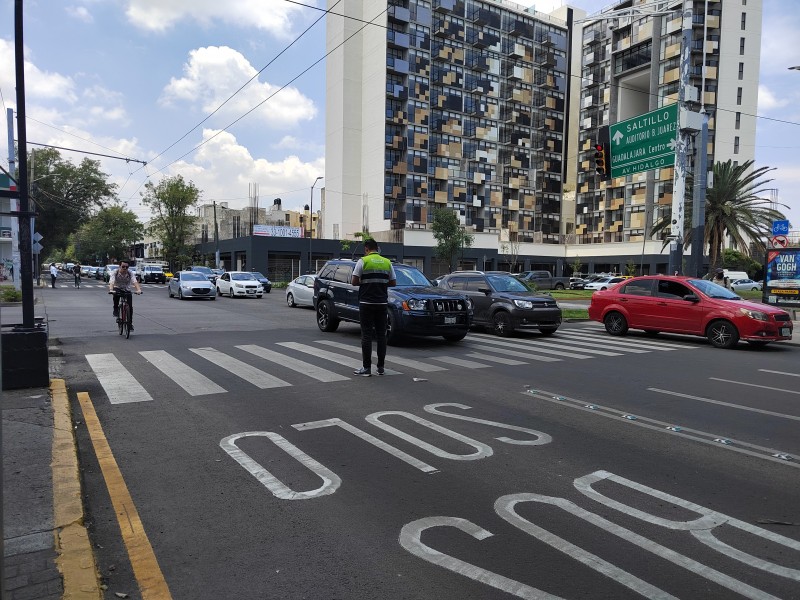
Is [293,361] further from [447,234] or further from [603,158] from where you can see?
[447,234]

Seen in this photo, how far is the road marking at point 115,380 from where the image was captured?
732cm

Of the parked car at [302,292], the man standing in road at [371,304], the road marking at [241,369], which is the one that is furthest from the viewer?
the parked car at [302,292]

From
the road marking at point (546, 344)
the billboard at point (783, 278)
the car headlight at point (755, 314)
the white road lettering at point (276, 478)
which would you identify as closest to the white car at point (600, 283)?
the billboard at point (783, 278)

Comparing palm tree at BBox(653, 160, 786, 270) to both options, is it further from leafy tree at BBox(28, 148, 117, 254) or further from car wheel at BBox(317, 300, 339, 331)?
leafy tree at BBox(28, 148, 117, 254)

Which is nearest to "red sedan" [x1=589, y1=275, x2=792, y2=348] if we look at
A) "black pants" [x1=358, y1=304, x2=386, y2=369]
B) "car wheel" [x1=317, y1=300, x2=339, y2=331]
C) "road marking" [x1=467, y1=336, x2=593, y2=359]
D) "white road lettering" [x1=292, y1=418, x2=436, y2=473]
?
"road marking" [x1=467, y1=336, x2=593, y2=359]

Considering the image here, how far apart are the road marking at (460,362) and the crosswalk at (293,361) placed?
0.06 ft

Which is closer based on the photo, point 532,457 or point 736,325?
point 532,457

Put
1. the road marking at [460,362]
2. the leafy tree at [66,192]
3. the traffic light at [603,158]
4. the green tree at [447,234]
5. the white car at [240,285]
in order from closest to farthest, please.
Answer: the road marking at [460,362], the traffic light at [603,158], the white car at [240,285], the green tree at [447,234], the leafy tree at [66,192]

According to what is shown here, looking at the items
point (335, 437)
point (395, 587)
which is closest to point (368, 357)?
point (335, 437)

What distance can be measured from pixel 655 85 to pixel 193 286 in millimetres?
59478

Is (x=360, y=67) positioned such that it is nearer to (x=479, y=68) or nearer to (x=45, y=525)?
(x=479, y=68)

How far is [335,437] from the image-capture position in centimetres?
568

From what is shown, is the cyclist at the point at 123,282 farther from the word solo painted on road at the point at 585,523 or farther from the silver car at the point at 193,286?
the silver car at the point at 193,286

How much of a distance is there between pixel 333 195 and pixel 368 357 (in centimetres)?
6359
